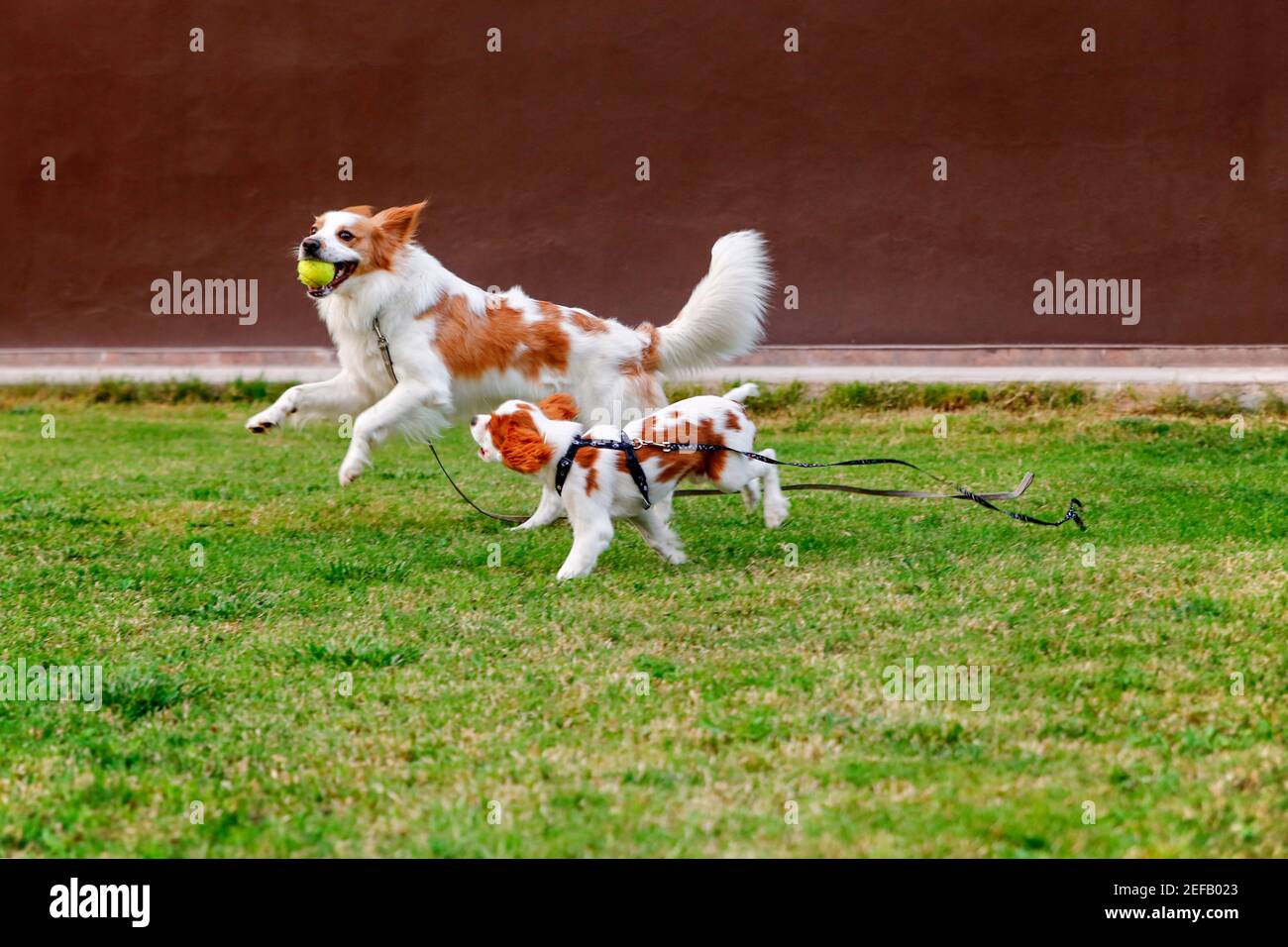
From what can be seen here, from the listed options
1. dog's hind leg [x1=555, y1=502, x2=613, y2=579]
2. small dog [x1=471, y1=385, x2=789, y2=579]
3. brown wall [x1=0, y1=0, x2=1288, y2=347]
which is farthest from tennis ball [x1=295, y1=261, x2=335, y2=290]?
brown wall [x1=0, y1=0, x2=1288, y2=347]

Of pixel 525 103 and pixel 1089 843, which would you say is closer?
pixel 1089 843

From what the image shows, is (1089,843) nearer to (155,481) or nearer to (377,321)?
(377,321)

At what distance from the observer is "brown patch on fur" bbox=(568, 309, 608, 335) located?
25.7 ft

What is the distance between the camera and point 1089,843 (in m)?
3.33

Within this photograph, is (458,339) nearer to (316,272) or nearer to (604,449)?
(316,272)

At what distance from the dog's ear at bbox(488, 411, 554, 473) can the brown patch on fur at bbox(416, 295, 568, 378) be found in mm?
1518

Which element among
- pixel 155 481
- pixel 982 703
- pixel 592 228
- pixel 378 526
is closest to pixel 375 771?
pixel 982 703

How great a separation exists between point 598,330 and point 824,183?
530 centimetres

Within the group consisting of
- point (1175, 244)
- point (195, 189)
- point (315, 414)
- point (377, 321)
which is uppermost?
point (195, 189)

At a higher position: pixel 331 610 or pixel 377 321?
pixel 377 321

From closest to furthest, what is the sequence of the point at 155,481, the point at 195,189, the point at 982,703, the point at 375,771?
the point at 375,771, the point at 982,703, the point at 155,481, the point at 195,189

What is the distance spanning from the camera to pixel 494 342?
25.5ft

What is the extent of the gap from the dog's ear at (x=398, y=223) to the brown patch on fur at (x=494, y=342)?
1.30 feet

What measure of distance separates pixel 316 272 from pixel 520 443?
1823mm
